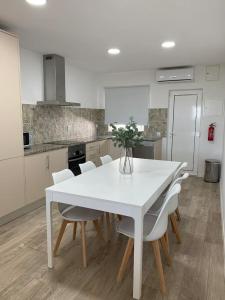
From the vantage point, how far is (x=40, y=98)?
3.98m

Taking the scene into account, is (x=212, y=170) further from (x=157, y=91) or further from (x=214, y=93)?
(x=157, y=91)

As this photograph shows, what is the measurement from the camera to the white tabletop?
174 centimetres

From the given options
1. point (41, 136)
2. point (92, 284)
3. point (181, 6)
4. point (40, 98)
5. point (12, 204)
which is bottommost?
point (92, 284)

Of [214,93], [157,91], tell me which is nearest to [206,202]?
[214,93]

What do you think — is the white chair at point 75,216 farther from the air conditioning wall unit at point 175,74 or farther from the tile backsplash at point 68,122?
the air conditioning wall unit at point 175,74

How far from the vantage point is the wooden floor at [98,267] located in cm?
175

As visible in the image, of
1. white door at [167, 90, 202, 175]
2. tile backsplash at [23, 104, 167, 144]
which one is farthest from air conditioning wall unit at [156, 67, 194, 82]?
tile backsplash at [23, 104, 167, 144]

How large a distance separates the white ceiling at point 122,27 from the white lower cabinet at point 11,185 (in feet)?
5.41

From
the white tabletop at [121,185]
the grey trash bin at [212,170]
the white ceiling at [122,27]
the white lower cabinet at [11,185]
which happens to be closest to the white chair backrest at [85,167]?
the white tabletop at [121,185]

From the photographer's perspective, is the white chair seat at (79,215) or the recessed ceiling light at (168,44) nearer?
the white chair seat at (79,215)

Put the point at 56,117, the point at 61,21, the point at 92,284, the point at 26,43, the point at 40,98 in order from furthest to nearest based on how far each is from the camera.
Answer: the point at 56,117 < the point at 40,98 < the point at 26,43 < the point at 61,21 < the point at 92,284

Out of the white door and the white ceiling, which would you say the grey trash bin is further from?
the white ceiling

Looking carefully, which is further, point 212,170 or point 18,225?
point 212,170

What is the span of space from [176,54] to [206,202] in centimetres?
248
